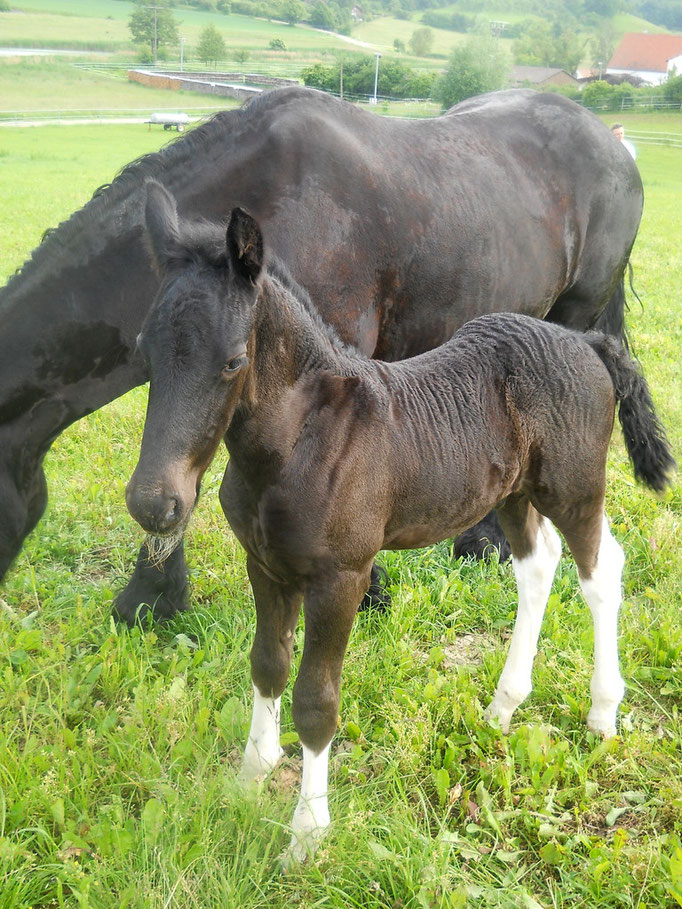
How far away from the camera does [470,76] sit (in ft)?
145

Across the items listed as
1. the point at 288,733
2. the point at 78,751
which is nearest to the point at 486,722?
the point at 288,733

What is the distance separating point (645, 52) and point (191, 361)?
338 feet

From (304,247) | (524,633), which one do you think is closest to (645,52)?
(304,247)

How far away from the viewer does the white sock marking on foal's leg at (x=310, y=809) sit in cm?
228

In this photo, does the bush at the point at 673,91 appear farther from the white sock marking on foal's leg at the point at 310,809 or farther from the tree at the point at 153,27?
the white sock marking on foal's leg at the point at 310,809

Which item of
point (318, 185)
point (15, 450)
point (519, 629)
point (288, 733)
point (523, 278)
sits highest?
point (318, 185)

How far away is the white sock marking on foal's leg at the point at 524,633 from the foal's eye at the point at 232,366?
5.17ft

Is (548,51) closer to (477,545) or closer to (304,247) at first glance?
(477,545)

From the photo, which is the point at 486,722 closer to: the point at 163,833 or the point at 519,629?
the point at 519,629

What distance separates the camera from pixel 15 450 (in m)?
2.89

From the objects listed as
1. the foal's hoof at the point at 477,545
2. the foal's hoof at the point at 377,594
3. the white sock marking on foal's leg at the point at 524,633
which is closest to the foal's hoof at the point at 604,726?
the white sock marking on foal's leg at the point at 524,633

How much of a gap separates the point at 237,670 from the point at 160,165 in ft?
6.62

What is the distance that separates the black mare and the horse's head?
1269 mm

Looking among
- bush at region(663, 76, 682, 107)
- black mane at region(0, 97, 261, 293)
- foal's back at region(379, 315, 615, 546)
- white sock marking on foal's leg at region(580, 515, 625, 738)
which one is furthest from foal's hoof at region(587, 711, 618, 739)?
bush at region(663, 76, 682, 107)
